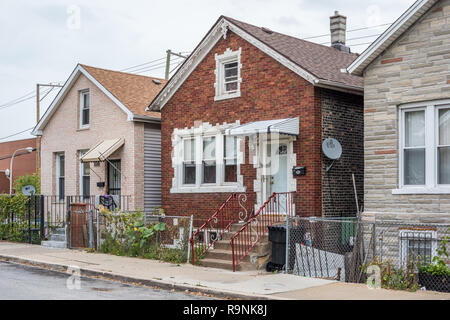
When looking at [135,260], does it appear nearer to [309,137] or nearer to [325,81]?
[309,137]

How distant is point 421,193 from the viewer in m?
12.8

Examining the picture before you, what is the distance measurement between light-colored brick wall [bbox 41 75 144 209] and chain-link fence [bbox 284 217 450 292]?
7.58m

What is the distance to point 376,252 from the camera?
1339cm

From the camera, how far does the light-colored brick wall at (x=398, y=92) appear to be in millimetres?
12727

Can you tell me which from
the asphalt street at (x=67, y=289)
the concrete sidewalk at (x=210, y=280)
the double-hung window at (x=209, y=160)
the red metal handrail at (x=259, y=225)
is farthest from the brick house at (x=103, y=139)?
the asphalt street at (x=67, y=289)

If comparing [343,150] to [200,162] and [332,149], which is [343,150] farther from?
[200,162]

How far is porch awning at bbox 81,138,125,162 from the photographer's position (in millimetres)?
20078

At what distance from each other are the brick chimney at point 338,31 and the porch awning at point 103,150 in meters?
8.60

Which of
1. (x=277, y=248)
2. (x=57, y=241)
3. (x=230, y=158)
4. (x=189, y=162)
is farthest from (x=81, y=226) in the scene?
(x=277, y=248)

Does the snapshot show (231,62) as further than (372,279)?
Yes

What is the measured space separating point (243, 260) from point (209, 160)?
525 cm

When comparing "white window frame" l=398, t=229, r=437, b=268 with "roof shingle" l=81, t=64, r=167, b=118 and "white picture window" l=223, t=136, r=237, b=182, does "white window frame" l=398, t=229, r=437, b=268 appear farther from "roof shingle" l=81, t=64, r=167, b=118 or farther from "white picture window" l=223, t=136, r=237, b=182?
"roof shingle" l=81, t=64, r=167, b=118
